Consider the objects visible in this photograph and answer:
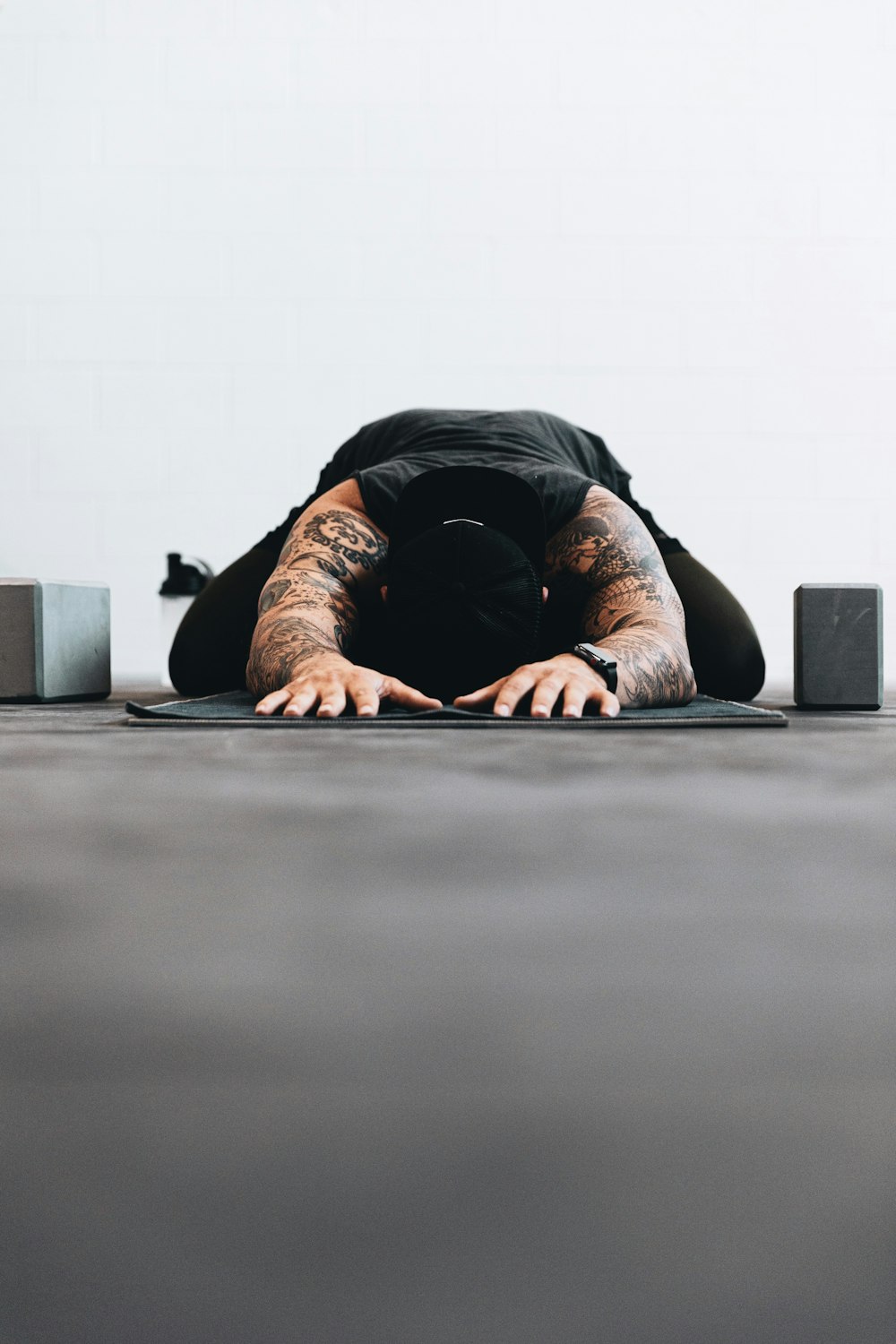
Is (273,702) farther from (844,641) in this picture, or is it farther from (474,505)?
(844,641)

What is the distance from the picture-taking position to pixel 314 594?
1.47 metres

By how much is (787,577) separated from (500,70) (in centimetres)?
166

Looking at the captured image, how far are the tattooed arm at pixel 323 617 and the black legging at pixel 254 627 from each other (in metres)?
0.27

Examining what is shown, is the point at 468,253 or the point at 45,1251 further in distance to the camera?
the point at 468,253

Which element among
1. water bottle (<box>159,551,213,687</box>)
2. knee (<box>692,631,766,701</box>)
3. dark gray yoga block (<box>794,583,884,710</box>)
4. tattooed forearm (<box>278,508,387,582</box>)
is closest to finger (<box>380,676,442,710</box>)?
tattooed forearm (<box>278,508,387,582</box>)

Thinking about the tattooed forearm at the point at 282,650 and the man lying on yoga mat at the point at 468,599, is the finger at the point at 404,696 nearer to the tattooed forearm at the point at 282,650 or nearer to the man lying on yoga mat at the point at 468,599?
the man lying on yoga mat at the point at 468,599

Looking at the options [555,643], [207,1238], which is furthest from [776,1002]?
[555,643]

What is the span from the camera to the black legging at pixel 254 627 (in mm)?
1688

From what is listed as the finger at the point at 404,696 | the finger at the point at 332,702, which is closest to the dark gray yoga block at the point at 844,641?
the finger at the point at 404,696

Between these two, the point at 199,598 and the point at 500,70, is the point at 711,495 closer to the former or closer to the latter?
the point at 500,70

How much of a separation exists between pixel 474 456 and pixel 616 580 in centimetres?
37

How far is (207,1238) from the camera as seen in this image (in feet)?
0.70

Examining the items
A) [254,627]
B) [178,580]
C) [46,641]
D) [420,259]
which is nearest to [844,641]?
[254,627]

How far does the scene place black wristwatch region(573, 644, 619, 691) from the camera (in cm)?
123
